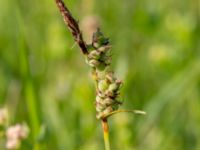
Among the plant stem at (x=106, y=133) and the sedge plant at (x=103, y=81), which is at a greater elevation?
the sedge plant at (x=103, y=81)

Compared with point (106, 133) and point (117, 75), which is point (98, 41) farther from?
point (117, 75)

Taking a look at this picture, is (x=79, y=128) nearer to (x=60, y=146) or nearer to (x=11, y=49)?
(x=60, y=146)

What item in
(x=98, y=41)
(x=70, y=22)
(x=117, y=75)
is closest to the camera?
(x=70, y=22)

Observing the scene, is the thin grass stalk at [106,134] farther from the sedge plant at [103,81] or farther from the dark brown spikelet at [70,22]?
the dark brown spikelet at [70,22]

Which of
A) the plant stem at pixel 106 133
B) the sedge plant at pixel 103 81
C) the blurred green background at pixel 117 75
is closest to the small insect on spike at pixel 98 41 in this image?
the sedge plant at pixel 103 81

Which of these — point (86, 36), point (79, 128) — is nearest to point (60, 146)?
point (79, 128)

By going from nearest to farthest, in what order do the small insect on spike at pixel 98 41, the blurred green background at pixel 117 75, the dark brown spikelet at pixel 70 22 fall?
the dark brown spikelet at pixel 70 22, the small insect on spike at pixel 98 41, the blurred green background at pixel 117 75

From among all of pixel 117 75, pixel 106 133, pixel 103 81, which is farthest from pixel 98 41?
pixel 117 75

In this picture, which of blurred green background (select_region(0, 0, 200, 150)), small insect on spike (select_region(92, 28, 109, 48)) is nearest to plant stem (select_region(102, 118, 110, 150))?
small insect on spike (select_region(92, 28, 109, 48))

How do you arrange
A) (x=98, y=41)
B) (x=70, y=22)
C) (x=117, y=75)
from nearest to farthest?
(x=70, y=22), (x=98, y=41), (x=117, y=75)
